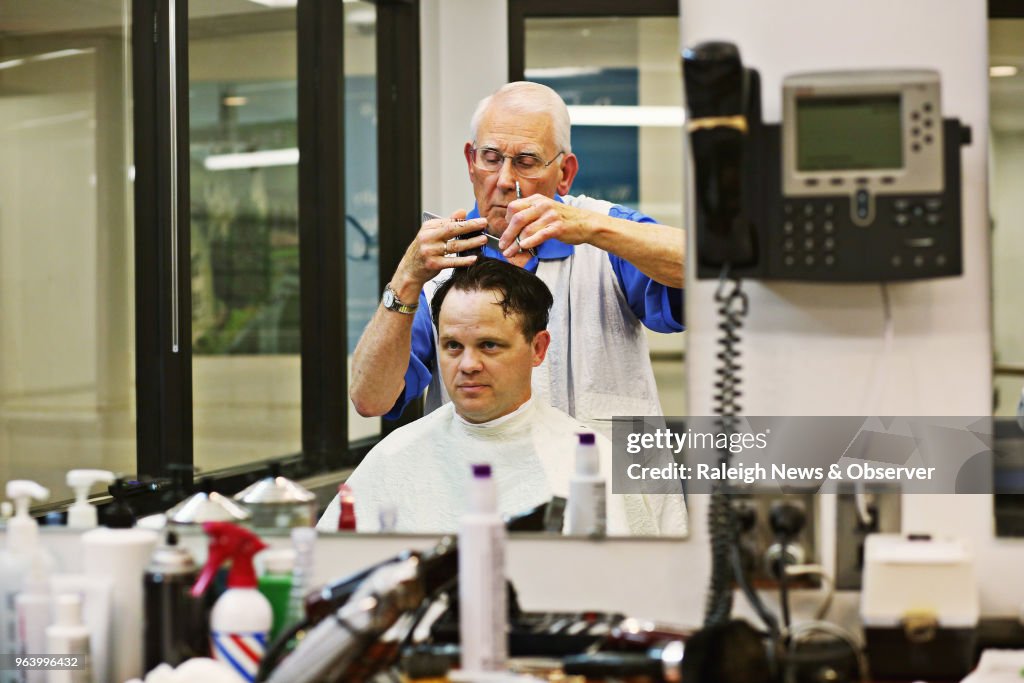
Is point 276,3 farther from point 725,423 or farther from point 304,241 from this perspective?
point 725,423

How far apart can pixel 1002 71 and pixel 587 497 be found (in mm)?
810

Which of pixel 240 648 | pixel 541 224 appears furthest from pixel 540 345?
pixel 240 648

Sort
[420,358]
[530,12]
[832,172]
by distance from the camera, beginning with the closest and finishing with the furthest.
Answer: [832,172]
[530,12]
[420,358]

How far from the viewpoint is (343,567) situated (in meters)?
1.37

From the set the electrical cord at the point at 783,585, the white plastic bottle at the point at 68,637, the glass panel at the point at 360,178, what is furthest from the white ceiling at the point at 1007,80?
the white plastic bottle at the point at 68,637

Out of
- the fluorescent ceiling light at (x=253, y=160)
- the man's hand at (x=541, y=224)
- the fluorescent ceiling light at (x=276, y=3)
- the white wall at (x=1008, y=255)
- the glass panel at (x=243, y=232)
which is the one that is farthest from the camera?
the fluorescent ceiling light at (x=253, y=160)

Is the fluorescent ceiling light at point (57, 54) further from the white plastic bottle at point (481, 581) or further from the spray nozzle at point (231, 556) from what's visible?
the white plastic bottle at point (481, 581)

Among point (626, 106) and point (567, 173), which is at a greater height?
point (626, 106)

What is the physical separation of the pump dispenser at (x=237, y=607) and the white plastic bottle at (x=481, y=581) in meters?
0.25

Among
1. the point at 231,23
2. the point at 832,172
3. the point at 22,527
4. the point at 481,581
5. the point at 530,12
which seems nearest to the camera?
the point at 481,581

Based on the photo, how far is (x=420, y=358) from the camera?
5.49 ft

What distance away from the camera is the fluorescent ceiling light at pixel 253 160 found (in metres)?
2.18

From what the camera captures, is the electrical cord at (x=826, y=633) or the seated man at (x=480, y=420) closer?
the electrical cord at (x=826, y=633)

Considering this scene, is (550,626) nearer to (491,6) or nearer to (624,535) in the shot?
(624,535)
